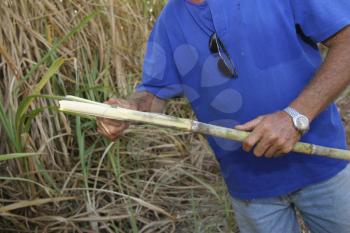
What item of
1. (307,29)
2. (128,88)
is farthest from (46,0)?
(307,29)

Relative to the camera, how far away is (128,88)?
255cm

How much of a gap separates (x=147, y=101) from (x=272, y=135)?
0.51m

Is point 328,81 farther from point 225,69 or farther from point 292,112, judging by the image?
point 225,69

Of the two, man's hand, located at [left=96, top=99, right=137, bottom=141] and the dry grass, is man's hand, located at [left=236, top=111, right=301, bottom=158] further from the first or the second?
the dry grass

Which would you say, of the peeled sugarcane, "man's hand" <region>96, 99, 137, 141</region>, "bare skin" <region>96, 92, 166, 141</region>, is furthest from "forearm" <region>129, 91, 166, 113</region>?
the peeled sugarcane

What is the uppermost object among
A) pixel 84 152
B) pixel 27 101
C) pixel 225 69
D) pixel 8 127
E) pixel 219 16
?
pixel 219 16

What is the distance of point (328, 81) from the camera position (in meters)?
1.24

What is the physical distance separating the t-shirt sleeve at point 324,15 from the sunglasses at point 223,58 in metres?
0.21

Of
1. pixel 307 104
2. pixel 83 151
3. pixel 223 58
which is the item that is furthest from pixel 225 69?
pixel 83 151

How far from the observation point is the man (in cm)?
124

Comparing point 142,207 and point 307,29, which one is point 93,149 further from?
point 307,29

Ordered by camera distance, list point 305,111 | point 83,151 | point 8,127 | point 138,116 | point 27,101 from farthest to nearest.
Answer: point 83,151 → point 8,127 → point 27,101 → point 305,111 → point 138,116

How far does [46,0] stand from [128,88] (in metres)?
0.57

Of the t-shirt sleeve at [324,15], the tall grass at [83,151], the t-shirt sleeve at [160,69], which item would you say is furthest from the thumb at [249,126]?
the tall grass at [83,151]
